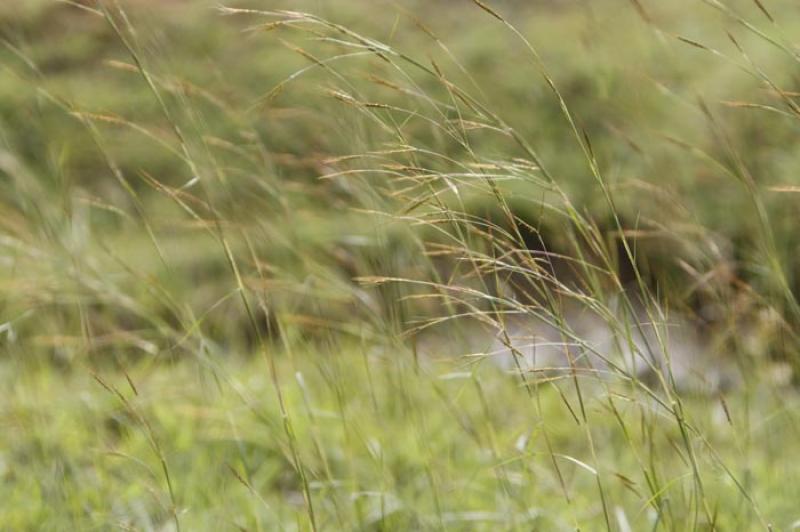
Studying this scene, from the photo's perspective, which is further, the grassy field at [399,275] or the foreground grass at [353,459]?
the foreground grass at [353,459]

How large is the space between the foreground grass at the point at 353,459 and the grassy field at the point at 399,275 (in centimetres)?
1

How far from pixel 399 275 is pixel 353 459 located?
0.40m

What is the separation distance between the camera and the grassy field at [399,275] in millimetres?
1520

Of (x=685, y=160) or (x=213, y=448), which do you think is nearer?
(x=213, y=448)

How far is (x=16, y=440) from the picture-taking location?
2455mm

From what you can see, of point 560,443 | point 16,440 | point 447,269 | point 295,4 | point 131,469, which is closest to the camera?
point 131,469

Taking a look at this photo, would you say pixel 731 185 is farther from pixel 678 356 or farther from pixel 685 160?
pixel 678 356

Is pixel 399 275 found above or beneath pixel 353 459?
above

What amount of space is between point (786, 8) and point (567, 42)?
1225mm

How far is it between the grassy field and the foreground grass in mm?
14

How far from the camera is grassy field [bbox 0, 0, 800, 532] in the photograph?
1520mm

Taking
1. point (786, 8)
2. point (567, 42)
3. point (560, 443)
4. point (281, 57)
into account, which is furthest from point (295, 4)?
point (560, 443)

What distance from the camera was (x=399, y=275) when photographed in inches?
96.2

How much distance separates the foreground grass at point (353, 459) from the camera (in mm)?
1887
